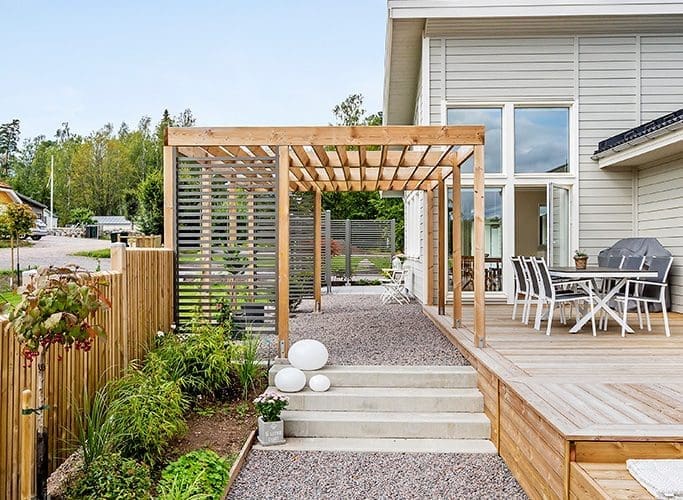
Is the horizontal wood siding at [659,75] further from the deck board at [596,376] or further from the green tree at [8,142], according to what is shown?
the green tree at [8,142]

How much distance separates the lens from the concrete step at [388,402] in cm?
500

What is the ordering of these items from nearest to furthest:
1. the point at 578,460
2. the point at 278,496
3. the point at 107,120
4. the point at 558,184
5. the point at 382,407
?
the point at 578,460 → the point at 278,496 → the point at 382,407 → the point at 558,184 → the point at 107,120

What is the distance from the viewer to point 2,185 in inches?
938

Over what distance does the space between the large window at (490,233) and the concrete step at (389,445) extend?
16.6 ft

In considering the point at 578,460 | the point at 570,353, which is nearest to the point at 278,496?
the point at 578,460

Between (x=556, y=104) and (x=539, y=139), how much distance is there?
608mm

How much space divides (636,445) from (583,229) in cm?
696

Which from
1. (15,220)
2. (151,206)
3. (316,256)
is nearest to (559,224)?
(316,256)

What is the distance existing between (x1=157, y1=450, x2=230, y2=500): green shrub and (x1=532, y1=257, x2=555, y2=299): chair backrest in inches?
163

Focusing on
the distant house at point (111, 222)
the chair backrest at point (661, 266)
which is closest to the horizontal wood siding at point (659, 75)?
the chair backrest at point (661, 266)

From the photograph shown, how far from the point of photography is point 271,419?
181 inches

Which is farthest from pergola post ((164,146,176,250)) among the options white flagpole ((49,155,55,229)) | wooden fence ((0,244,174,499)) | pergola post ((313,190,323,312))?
white flagpole ((49,155,55,229))

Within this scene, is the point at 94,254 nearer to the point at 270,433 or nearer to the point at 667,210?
the point at 667,210

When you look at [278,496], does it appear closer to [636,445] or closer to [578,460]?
[578,460]
